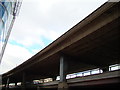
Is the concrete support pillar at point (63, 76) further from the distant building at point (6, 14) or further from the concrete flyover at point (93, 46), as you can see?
the distant building at point (6, 14)

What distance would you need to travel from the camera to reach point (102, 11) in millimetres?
11055

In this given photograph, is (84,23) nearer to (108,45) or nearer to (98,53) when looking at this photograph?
(108,45)

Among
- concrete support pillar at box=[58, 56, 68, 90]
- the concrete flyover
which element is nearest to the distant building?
the concrete flyover

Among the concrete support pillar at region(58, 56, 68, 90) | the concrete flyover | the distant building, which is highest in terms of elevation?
the distant building

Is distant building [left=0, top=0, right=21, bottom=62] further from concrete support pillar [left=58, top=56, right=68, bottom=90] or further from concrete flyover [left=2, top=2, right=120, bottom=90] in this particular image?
concrete support pillar [left=58, top=56, right=68, bottom=90]

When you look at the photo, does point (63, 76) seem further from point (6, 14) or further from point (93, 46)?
point (6, 14)

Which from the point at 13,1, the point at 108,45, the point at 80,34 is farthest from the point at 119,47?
the point at 13,1

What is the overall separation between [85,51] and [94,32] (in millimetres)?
5517

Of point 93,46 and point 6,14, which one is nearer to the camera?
point 93,46

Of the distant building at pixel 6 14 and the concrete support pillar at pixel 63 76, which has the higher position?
the distant building at pixel 6 14

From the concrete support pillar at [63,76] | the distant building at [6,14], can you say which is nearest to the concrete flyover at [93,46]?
the concrete support pillar at [63,76]

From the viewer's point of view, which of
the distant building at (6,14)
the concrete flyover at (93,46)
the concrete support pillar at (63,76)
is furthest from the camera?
the distant building at (6,14)

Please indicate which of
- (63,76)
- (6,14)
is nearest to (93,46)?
(63,76)

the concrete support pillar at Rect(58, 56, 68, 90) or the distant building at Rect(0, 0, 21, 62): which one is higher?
the distant building at Rect(0, 0, 21, 62)
